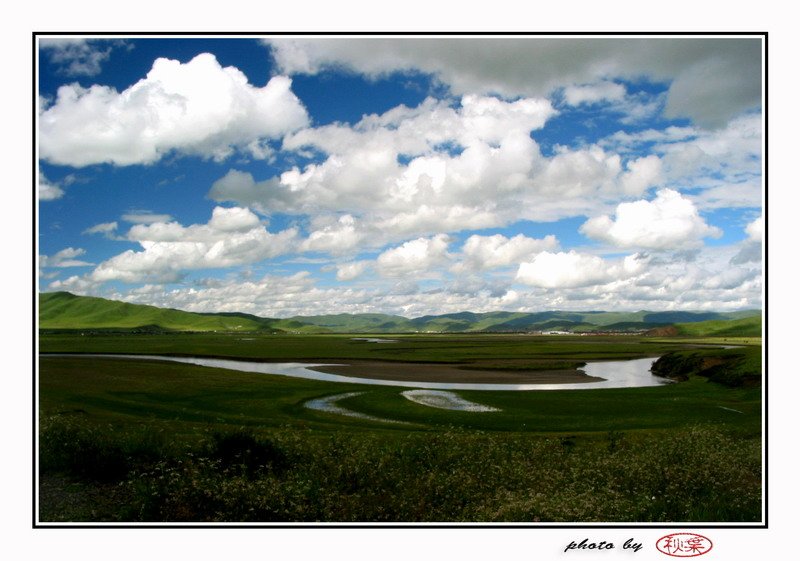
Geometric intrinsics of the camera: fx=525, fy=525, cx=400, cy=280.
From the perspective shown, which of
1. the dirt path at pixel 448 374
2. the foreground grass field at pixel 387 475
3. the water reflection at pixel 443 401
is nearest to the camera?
the foreground grass field at pixel 387 475

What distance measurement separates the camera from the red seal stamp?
16031 millimetres

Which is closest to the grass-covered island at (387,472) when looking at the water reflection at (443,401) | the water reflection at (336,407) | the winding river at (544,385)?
the water reflection at (336,407)

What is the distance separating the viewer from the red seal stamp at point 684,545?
52.6ft

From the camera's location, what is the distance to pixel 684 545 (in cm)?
1611

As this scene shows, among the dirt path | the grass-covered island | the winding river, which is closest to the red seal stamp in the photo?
the grass-covered island

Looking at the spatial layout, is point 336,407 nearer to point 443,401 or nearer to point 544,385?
point 443,401

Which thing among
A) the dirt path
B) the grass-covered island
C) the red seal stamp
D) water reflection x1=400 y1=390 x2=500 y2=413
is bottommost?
the dirt path

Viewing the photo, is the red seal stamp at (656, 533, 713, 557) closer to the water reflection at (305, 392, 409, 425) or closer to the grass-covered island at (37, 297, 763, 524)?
the grass-covered island at (37, 297, 763, 524)

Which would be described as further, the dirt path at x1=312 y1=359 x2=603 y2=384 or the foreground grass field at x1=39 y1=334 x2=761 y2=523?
the dirt path at x1=312 y1=359 x2=603 y2=384

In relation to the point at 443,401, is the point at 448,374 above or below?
below

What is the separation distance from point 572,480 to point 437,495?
18.5 ft

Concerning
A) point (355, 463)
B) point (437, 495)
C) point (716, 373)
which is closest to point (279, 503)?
point (355, 463)

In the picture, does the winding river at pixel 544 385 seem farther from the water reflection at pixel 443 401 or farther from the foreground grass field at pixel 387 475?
the foreground grass field at pixel 387 475

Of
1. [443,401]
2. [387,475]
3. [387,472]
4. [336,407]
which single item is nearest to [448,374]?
[443,401]
